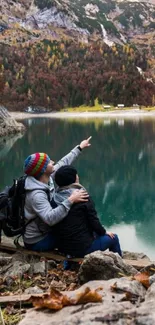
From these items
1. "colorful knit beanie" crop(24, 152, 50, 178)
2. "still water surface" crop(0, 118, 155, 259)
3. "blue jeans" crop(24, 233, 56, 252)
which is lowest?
"still water surface" crop(0, 118, 155, 259)

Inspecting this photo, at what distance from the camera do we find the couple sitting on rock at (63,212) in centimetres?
628

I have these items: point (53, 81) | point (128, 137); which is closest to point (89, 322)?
point (128, 137)

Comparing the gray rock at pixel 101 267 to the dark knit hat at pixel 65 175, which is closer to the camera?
the gray rock at pixel 101 267

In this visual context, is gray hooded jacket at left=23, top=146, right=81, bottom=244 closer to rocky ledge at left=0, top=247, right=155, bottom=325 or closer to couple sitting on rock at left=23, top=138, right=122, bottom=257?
couple sitting on rock at left=23, top=138, right=122, bottom=257

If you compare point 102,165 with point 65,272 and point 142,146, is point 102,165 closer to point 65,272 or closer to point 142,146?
point 142,146

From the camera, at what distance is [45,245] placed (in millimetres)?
6902

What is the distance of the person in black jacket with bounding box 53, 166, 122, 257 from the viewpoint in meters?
6.36

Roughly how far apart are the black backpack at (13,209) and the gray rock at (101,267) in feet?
4.97

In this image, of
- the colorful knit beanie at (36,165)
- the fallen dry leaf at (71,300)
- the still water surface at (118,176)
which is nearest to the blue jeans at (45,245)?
the colorful knit beanie at (36,165)

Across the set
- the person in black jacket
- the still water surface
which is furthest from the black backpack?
the still water surface

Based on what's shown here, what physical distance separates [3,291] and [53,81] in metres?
185

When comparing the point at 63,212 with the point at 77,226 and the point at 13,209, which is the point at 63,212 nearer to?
the point at 77,226

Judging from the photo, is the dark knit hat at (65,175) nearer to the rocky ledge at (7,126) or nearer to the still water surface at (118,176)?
the still water surface at (118,176)

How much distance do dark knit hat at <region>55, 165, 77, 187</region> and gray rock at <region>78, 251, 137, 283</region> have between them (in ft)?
4.56
